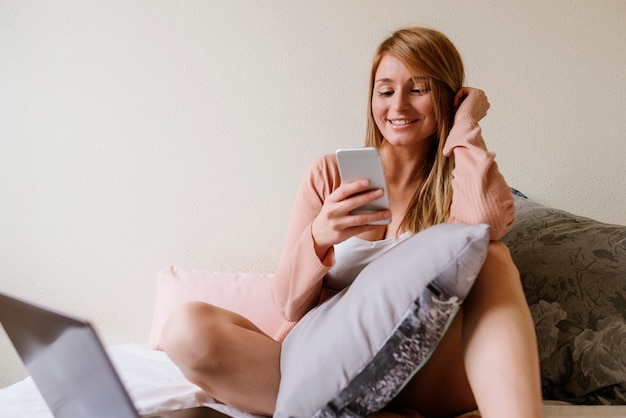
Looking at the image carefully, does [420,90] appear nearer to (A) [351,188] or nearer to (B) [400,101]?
(B) [400,101]

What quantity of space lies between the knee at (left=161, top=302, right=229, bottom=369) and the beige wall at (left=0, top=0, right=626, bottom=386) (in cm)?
76

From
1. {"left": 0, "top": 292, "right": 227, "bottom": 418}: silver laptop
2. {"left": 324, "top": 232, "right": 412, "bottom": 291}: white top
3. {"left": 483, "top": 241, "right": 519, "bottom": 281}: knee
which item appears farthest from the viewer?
{"left": 324, "top": 232, "right": 412, "bottom": 291}: white top

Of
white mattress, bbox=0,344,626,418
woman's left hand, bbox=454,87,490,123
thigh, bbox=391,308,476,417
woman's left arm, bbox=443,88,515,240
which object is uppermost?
woman's left hand, bbox=454,87,490,123

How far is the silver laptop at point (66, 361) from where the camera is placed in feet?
2.27

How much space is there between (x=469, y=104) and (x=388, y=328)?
61 centimetres

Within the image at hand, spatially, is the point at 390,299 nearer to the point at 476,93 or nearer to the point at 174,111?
the point at 476,93

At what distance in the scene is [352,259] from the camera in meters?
1.28

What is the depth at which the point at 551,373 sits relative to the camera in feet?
4.06

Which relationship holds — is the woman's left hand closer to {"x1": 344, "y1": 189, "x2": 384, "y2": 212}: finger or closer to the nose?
the nose

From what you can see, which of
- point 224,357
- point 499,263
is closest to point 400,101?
point 499,263

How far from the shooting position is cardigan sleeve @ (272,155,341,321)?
116 cm

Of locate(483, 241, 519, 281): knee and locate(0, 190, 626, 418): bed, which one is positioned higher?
locate(483, 241, 519, 281): knee

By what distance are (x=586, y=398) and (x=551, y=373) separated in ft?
0.23

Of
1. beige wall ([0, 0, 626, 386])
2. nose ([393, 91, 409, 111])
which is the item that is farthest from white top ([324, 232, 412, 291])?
beige wall ([0, 0, 626, 386])
